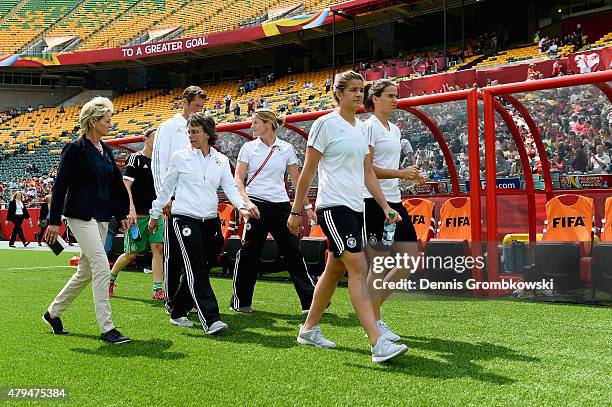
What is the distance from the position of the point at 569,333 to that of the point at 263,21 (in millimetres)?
34660

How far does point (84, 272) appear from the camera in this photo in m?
5.44

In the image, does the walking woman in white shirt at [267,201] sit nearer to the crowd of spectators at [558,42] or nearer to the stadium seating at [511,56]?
the crowd of spectators at [558,42]

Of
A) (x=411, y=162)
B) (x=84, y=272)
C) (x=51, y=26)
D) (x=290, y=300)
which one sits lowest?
(x=290, y=300)

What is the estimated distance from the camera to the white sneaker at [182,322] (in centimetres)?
595

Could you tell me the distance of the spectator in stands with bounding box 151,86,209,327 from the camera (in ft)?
19.3

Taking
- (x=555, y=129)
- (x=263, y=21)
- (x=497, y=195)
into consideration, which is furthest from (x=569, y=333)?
(x=263, y=21)

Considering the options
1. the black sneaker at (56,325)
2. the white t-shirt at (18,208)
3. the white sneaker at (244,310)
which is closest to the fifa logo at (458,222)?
the white sneaker at (244,310)

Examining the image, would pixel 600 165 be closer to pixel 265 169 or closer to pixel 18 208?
pixel 265 169

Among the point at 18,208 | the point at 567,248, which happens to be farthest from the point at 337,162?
the point at 18,208

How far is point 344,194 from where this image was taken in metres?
4.59

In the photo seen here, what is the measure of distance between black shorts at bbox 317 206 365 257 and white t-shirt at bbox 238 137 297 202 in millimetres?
2104

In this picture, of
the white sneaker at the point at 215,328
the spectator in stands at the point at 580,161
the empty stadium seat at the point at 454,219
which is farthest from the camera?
the empty stadium seat at the point at 454,219

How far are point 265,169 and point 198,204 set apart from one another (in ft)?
3.71

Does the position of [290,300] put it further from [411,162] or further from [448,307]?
[411,162]
